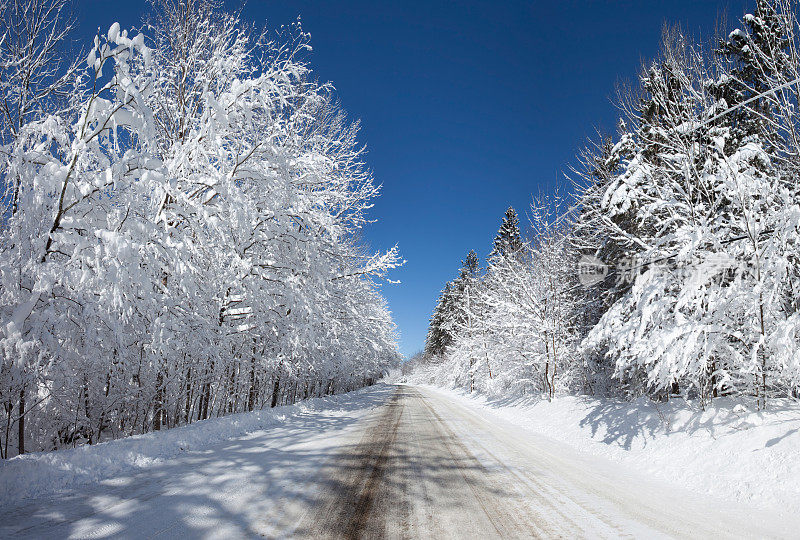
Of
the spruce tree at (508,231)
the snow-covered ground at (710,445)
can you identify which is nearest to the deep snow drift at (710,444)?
the snow-covered ground at (710,445)

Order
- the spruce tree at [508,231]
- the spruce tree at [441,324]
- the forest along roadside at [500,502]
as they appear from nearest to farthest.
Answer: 1. the forest along roadside at [500,502]
2. the spruce tree at [508,231]
3. the spruce tree at [441,324]

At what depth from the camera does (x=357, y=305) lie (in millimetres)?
14711

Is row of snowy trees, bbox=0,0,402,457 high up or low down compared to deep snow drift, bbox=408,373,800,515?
up

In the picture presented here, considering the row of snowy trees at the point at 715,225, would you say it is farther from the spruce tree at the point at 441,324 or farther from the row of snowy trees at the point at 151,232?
the spruce tree at the point at 441,324

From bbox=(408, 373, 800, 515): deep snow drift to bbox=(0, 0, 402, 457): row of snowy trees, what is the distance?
24.7ft

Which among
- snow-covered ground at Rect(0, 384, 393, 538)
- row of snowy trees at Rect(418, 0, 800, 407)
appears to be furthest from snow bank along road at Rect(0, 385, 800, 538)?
row of snowy trees at Rect(418, 0, 800, 407)

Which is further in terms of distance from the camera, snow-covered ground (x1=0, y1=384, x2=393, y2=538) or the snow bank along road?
the snow bank along road

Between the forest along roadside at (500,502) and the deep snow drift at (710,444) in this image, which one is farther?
the deep snow drift at (710,444)

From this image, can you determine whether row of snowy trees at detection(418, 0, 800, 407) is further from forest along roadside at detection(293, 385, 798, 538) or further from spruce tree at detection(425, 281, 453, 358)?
spruce tree at detection(425, 281, 453, 358)

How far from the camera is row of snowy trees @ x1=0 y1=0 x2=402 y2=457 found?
393 cm

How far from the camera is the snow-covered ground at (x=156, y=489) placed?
298cm

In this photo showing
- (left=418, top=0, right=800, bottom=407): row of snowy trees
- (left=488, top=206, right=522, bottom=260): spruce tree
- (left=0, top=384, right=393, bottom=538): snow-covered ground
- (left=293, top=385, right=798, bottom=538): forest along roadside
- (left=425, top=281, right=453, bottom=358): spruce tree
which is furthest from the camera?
(left=425, top=281, right=453, bottom=358): spruce tree

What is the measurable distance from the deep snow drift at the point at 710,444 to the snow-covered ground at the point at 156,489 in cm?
580

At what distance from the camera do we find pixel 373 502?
12.7ft
